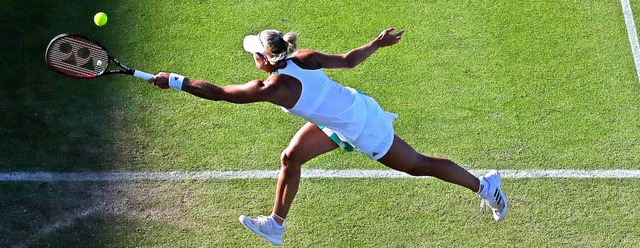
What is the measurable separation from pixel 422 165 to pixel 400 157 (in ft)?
0.74

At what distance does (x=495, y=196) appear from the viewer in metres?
8.25

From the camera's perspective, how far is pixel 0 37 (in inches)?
411

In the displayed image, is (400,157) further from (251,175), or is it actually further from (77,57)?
(77,57)

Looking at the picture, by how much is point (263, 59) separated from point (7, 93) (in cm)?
356

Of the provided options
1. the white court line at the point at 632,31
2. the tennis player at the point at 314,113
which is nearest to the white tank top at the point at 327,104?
the tennis player at the point at 314,113

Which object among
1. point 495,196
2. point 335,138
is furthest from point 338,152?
point 495,196

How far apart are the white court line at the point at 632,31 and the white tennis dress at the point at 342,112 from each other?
11.9ft

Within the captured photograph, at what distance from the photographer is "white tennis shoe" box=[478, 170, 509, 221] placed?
27.1ft

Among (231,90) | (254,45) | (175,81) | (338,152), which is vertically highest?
(254,45)

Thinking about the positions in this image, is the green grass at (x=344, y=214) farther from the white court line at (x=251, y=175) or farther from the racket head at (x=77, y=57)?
the racket head at (x=77, y=57)

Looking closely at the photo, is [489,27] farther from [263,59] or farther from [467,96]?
[263,59]

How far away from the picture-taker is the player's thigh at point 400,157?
791cm

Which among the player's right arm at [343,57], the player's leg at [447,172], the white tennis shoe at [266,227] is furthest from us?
the white tennis shoe at [266,227]

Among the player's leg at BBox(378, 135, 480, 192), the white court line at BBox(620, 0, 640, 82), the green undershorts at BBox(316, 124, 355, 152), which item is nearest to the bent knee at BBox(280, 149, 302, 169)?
the green undershorts at BBox(316, 124, 355, 152)
